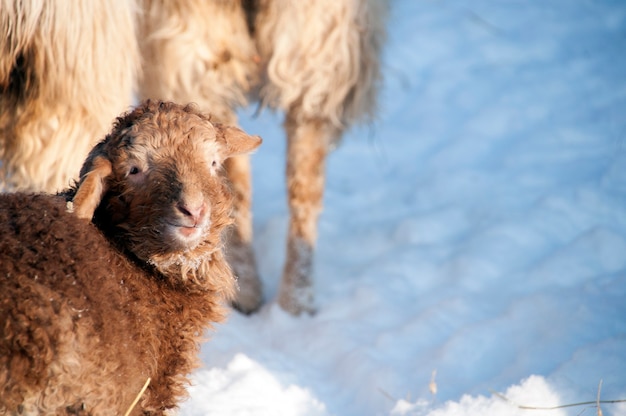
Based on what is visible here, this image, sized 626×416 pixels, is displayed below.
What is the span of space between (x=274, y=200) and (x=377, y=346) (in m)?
1.76

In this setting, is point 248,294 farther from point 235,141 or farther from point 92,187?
point 92,187

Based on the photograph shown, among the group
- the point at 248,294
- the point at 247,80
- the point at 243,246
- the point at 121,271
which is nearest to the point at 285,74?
the point at 247,80

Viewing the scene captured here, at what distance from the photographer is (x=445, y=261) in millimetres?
4746

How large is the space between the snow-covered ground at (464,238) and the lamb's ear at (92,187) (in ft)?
3.77

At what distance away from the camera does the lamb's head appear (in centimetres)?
246

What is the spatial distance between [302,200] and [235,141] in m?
1.81

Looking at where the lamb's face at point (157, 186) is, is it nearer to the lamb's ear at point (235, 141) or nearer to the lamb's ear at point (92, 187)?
the lamb's ear at point (92, 187)

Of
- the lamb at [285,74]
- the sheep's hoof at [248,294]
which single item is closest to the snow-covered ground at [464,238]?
the sheep's hoof at [248,294]

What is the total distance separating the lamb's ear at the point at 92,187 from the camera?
7.92 ft

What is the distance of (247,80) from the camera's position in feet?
14.5

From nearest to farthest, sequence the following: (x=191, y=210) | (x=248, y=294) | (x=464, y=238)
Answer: (x=191, y=210)
(x=248, y=294)
(x=464, y=238)

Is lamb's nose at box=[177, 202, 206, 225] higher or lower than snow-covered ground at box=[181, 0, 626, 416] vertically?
higher

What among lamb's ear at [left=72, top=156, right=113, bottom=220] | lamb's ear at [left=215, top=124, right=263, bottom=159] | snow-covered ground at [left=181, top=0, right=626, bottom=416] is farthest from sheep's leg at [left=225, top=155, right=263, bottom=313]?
lamb's ear at [left=72, top=156, right=113, bottom=220]

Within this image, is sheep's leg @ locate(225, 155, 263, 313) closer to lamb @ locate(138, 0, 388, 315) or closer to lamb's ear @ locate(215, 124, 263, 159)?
lamb @ locate(138, 0, 388, 315)
